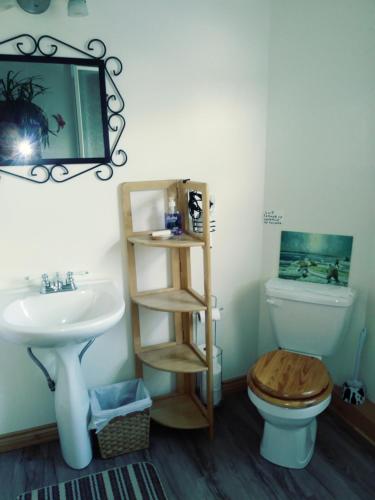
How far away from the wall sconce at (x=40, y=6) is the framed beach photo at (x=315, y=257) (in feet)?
4.73

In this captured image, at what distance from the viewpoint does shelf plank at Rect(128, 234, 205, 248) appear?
1.68 meters

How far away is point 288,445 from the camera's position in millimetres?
1747

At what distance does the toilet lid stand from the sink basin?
726 millimetres

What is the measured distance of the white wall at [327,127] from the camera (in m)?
1.74

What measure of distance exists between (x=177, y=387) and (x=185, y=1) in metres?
2.05

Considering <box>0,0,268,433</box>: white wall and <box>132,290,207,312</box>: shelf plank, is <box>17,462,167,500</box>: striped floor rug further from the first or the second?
<box>132,290,207,312</box>: shelf plank

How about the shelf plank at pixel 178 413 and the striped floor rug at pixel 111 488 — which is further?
the shelf plank at pixel 178 413

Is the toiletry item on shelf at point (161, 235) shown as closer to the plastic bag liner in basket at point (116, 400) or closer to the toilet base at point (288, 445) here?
the plastic bag liner in basket at point (116, 400)

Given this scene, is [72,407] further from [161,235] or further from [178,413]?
[161,235]

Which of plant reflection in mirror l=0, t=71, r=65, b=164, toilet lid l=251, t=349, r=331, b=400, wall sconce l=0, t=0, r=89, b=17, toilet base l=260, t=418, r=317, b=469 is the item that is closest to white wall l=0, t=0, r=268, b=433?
wall sconce l=0, t=0, r=89, b=17

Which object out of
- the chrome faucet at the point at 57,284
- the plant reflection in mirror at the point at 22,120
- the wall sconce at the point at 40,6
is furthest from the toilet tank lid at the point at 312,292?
the wall sconce at the point at 40,6

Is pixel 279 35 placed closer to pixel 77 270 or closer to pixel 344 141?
pixel 344 141

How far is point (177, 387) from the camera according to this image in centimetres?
222

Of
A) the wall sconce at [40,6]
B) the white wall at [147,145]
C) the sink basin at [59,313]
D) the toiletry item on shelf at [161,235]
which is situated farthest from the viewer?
the toiletry item on shelf at [161,235]
